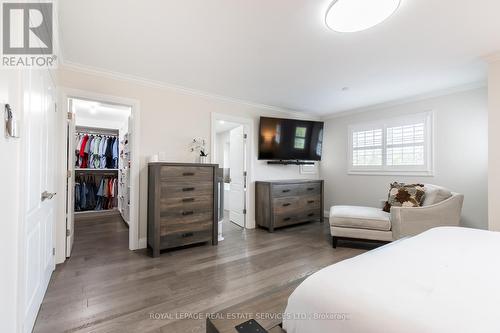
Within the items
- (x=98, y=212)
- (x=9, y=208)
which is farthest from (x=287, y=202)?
(x=98, y=212)

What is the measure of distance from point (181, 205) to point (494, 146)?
356 cm

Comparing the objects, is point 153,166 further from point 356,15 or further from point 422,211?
point 422,211

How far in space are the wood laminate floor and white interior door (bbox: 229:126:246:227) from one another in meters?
0.82

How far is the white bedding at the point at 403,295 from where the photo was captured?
0.64m

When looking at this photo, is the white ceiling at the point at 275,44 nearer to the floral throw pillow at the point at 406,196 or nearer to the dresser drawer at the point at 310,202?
the floral throw pillow at the point at 406,196

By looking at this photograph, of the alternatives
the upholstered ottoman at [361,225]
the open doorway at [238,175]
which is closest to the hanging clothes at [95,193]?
the open doorway at [238,175]

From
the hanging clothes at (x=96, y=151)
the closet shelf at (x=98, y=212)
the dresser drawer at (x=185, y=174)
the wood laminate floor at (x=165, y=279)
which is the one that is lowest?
the wood laminate floor at (x=165, y=279)

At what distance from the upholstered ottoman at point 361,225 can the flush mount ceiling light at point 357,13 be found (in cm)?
221

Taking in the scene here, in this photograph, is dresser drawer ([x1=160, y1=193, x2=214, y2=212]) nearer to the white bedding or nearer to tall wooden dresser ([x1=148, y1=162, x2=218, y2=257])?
tall wooden dresser ([x1=148, y1=162, x2=218, y2=257])

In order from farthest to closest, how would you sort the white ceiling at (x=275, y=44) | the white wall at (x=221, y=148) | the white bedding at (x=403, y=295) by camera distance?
the white wall at (x=221, y=148) → the white ceiling at (x=275, y=44) → the white bedding at (x=403, y=295)

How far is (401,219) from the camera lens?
2785 millimetres

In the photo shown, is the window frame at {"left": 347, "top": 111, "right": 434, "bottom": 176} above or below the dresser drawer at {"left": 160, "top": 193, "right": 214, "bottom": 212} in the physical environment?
above

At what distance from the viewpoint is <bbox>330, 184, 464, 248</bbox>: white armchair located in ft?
9.12

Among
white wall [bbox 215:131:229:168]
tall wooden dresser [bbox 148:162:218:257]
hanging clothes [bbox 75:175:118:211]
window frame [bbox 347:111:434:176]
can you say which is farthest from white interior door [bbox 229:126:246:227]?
hanging clothes [bbox 75:175:118:211]
